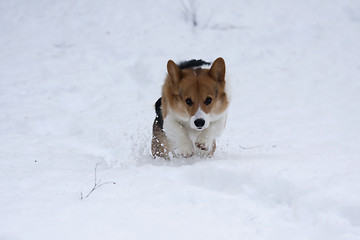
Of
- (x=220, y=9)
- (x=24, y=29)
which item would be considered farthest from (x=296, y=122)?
(x=24, y=29)

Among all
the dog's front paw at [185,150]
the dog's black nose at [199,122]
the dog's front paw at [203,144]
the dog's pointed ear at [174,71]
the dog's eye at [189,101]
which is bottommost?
the dog's front paw at [185,150]

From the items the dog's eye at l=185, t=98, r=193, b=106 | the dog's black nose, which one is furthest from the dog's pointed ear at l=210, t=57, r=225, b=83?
the dog's black nose

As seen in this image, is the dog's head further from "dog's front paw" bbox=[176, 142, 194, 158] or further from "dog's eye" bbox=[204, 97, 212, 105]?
"dog's front paw" bbox=[176, 142, 194, 158]

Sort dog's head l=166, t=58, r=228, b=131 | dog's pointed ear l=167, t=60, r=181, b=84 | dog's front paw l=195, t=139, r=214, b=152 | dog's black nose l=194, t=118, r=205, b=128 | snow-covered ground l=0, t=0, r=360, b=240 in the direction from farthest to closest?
dog's front paw l=195, t=139, r=214, b=152 → dog's pointed ear l=167, t=60, r=181, b=84 → dog's head l=166, t=58, r=228, b=131 → dog's black nose l=194, t=118, r=205, b=128 → snow-covered ground l=0, t=0, r=360, b=240

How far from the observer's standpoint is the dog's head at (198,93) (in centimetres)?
481

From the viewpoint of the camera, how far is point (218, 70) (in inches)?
198

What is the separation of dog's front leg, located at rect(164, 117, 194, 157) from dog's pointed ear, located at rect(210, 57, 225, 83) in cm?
71

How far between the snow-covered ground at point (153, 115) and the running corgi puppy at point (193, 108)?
0.97 ft

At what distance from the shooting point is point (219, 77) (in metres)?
5.10

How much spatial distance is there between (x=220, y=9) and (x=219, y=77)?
8.49 metres

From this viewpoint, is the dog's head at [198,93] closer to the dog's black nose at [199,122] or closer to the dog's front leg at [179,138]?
the dog's black nose at [199,122]

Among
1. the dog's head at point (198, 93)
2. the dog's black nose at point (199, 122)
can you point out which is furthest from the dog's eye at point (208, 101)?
the dog's black nose at point (199, 122)

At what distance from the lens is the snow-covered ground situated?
2.98 metres

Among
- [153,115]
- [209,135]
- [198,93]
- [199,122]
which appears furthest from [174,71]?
[153,115]
